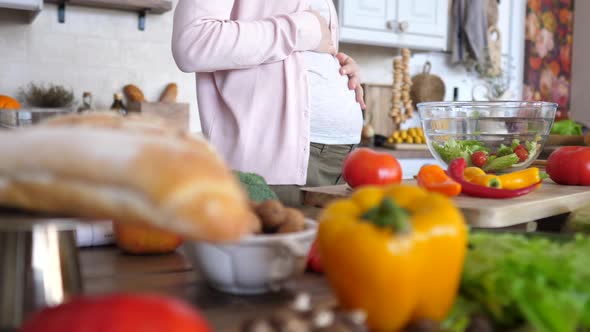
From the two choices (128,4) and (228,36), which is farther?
(128,4)

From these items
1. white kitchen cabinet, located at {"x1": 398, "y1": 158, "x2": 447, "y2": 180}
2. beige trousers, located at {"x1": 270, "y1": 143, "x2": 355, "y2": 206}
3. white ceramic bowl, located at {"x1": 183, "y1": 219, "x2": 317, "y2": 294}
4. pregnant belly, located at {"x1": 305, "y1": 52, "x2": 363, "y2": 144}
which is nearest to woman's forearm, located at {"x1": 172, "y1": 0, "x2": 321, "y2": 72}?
pregnant belly, located at {"x1": 305, "y1": 52, "x2": 363, "y2": 144}

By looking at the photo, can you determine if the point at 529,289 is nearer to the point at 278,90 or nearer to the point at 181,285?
the point at 181,285

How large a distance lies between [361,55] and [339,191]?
285cm

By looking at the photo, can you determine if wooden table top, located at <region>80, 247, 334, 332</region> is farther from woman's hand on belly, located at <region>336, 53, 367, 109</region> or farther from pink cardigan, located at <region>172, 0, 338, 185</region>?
woman's hand on belly, located at <region>336, 53, 367, 109</region>

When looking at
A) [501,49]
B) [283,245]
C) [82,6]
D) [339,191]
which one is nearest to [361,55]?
[501,49]

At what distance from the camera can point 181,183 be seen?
0.46 m

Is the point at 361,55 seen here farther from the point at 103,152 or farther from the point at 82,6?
the point at 103,152

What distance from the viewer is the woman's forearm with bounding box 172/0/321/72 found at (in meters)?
1.36

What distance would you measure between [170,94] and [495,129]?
6.61ft

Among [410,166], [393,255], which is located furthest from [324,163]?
[410,166]

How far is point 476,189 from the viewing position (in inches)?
48.7

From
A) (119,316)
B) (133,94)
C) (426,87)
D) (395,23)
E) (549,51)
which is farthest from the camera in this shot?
(549,51)

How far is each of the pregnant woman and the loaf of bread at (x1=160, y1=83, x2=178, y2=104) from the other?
65.3 inches

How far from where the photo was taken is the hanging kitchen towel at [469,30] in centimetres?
416
